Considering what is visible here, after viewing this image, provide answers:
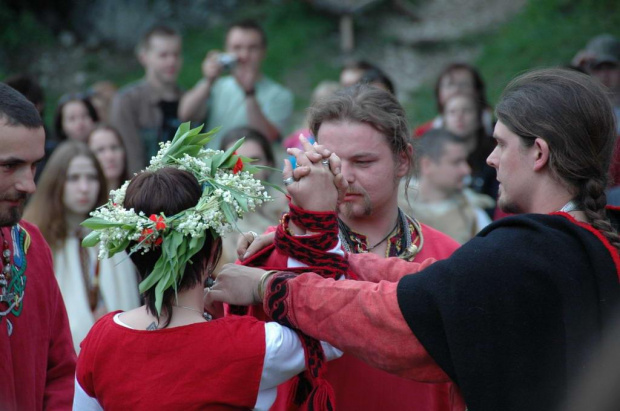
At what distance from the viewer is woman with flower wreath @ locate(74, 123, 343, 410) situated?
2.44 metres

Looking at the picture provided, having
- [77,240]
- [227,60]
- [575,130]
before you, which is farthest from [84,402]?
[227,60]

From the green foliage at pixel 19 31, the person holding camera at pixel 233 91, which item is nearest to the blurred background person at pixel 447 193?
the person holding camera at pixel 233 91

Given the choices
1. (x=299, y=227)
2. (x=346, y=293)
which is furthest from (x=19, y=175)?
(x=346, y=293)

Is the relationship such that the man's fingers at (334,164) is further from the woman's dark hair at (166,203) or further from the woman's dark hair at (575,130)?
the woman's dark hair at (575,130)

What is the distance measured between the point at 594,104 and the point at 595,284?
1.95 ft

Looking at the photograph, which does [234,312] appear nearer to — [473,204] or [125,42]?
[473,204]

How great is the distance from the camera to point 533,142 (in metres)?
2.61

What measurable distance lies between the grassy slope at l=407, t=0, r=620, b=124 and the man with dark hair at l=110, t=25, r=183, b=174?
162 inches

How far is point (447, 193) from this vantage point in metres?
5.94

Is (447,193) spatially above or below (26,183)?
below

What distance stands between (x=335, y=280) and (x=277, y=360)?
34 centimetres

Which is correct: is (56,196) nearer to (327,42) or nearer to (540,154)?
(540,154)

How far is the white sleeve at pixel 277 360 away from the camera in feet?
8.13

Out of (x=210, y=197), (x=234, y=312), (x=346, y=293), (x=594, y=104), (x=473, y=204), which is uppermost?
(x=594, y=104)
